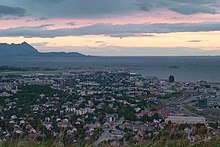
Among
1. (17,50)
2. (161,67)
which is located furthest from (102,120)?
(17,50)

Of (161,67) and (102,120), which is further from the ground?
(102,120)

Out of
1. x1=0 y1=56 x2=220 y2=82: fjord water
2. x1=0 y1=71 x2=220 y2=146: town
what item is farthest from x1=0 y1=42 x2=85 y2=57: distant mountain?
x1=0 y1=71 x2=220 y2=146: town

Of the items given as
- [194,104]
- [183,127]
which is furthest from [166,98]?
[183,127]

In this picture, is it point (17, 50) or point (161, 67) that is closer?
point (161, 67)

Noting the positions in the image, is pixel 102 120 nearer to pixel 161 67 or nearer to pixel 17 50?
pixel 161 67

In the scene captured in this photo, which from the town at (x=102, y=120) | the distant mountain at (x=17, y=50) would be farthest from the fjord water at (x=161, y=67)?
the town at (x=102, y=120)

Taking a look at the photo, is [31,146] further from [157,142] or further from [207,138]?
[207,138]

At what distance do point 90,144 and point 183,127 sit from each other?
2.07 meters

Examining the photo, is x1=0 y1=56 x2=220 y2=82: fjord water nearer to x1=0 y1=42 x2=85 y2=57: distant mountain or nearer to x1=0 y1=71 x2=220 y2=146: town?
x1=0 y1=42 x2=85 y2=57: distant mountain

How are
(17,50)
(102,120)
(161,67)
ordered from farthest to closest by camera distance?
1. (17,50)
2. (161,67)
3. (102,120)

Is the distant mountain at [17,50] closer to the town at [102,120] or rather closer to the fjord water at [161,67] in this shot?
the fjord water at [161,67]

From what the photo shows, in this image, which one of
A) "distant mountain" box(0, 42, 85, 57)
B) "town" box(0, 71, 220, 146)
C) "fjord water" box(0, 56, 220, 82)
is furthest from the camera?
"distant mountain" box(0, 42, 85, 57)

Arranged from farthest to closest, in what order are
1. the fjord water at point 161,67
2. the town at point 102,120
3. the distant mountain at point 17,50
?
the distant mountain at point 17,50 < the fjord water at point 161,67 < the town at point 102,120

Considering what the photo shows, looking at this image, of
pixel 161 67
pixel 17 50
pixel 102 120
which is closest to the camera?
pixel 102 120
